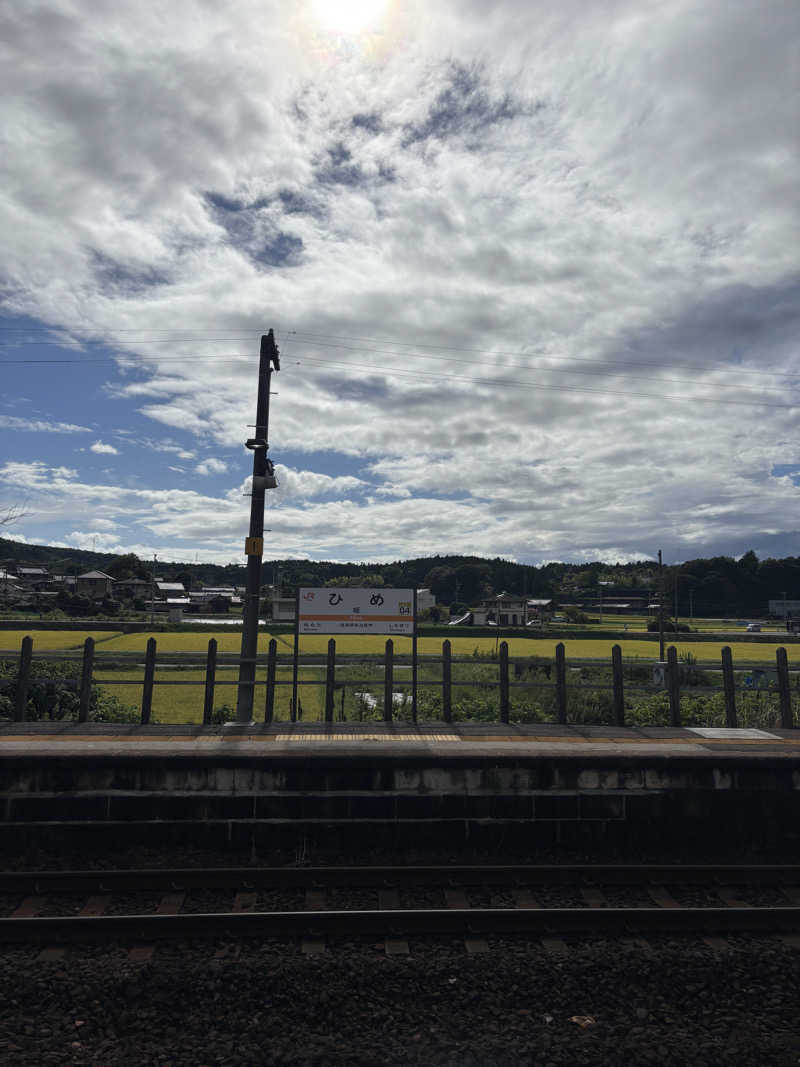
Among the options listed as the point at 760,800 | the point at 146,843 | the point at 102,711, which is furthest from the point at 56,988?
the point at 102,711

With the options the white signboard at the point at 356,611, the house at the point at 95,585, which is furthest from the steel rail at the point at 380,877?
the house at the point at 95,585

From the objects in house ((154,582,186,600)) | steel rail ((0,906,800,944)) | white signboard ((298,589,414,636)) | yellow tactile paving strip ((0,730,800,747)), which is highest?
house ((154,582,186,600))

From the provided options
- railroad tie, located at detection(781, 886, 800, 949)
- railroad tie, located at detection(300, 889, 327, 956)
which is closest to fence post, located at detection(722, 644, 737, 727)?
railroad tie, located at detection(781, 886, 800, 949)

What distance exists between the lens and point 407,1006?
17.7 feet

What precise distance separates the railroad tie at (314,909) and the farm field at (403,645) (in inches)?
988

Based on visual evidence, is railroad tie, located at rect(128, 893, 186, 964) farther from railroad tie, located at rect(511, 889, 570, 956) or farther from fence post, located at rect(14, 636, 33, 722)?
fence post, located at rect(14, 636, 33, 722)

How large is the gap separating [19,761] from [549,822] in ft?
21.7

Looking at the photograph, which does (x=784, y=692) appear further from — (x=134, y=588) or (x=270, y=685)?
(x=134, y=588)

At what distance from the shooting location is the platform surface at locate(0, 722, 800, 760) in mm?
9328

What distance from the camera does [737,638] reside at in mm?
48594

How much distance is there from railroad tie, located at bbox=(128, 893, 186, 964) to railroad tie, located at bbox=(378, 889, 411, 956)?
1960mm

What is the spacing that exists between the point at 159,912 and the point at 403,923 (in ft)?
7.73

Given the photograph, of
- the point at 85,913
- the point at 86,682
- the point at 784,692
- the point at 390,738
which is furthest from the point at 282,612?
→ the point at 85,913

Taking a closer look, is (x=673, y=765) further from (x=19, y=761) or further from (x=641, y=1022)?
(x=19, y=761)
